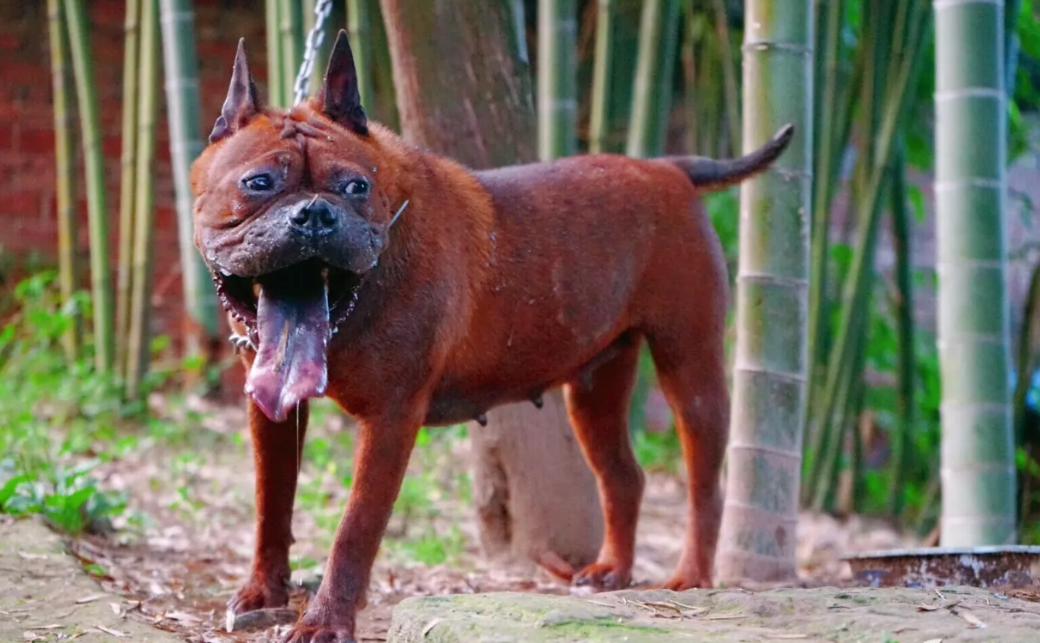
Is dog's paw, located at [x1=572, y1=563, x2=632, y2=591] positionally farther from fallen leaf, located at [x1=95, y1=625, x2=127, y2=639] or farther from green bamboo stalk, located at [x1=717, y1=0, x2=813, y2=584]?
fallen leaf, located at [x1=95, y1=625, x2=127, y2=639]

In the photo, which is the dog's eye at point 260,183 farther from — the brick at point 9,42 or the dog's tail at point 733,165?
the brick at point 9,42

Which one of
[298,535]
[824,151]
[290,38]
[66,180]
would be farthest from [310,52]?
[66,180]

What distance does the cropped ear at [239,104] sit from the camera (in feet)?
11.1

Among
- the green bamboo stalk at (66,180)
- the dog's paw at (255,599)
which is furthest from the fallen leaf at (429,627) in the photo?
the green bamboo stalk at (66,180)

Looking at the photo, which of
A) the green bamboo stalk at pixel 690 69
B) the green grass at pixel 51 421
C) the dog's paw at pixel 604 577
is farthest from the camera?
the green bamboo stalk at pixel 690 69

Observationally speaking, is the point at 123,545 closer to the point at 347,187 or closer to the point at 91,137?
the point at 347,187

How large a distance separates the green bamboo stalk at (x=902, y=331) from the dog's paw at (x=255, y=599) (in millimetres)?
4228

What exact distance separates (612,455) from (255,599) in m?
1.36

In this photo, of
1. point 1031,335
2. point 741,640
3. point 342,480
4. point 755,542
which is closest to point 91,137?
point 342,480

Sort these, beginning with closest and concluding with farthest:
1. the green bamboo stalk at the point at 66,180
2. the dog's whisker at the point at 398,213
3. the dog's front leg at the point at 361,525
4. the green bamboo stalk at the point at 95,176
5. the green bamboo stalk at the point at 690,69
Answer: the dog's front leg at the point at 361,525 < the dog's whisker at the point at 398,213 < the green bamboo stalk at the point at 95,176 < the green bamboo stalk at the point at 66,180 < the green bamboo stalk at the point at 690,69

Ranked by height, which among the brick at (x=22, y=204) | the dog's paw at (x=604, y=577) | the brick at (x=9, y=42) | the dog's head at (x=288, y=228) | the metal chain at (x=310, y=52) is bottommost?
the dog's paw at (x=604, y=577)

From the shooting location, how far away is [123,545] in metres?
4.86

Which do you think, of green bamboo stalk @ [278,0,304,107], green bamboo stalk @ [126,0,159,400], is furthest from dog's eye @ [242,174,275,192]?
green bamboo stalk @ [126,0,159,400]

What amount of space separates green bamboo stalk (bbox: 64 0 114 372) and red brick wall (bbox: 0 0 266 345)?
1.10 meters
